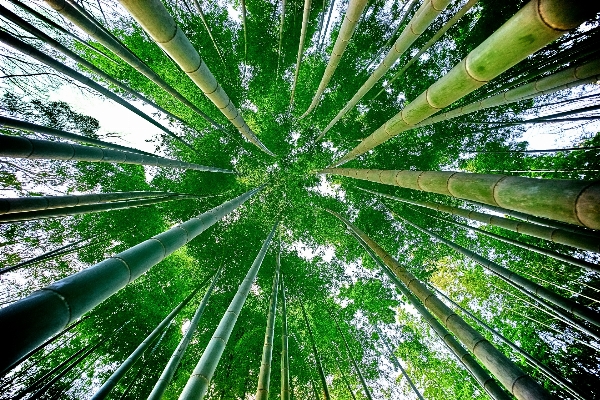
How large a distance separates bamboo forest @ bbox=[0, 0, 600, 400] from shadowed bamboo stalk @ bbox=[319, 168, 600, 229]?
107 cm

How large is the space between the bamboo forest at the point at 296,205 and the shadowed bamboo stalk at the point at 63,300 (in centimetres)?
124

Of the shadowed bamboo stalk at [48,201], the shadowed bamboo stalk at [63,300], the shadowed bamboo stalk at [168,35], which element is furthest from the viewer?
the shadowed bamboo stalk at [48,201]

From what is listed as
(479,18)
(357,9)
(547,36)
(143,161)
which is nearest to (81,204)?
(143,161)

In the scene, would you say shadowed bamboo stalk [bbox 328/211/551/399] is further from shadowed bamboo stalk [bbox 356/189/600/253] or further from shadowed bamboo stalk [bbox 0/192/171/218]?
shadowed bamboo stalk [bbox 0/192/171/218]

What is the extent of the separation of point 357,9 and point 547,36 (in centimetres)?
243

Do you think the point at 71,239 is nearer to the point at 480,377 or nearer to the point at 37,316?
the point at 37,316

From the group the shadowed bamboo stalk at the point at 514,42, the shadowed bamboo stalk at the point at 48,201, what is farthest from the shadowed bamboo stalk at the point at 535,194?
the shadowed bamboo stalk at the point at 48,201

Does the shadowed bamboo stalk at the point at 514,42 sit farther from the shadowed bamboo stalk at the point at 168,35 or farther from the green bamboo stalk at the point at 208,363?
the green bamboo stalk at the point at 208,363

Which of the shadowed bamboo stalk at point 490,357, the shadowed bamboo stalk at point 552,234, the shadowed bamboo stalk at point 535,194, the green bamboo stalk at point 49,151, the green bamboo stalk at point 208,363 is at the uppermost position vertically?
the shadowed bamboo stalk at point 535,194

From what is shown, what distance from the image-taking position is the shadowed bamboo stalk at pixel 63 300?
2.97 ft

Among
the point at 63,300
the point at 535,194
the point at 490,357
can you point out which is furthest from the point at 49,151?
the point at 490,357

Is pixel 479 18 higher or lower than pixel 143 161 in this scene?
higher

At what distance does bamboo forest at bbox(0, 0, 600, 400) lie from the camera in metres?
4.09

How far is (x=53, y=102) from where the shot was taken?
18.3 feet
